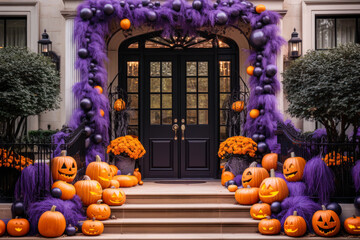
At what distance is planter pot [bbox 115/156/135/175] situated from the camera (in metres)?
10.8

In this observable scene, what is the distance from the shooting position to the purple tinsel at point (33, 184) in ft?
26.4

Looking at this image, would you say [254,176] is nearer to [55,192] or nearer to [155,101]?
[55,192]

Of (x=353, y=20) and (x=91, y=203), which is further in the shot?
(x=353, y=20)

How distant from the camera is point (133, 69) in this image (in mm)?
11891

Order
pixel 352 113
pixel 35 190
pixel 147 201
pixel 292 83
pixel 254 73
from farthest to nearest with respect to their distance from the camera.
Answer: pixel 254 73
pixel 292 83
pixel 147 201
pixel 352 113
pixel 35 190

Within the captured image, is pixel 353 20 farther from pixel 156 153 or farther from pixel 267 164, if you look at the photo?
pixel 156 153

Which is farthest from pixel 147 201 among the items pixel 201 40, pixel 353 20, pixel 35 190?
pixel 353 20

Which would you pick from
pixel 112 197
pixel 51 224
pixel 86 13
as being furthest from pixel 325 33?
pixel 51 224

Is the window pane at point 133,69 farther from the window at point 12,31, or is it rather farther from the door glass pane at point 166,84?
the window at point 12,31

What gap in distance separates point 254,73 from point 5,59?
4.83m

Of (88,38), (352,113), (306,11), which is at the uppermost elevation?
(306,11)

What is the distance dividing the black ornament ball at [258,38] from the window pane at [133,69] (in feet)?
9.47

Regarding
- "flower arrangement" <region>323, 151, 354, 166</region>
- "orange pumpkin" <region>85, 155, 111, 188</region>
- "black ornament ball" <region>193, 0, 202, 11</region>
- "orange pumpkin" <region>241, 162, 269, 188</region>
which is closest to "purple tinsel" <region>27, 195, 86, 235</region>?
"orange pumpkin" <region>85, 155, 111, 188</region>

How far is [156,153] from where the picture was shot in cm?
1180
